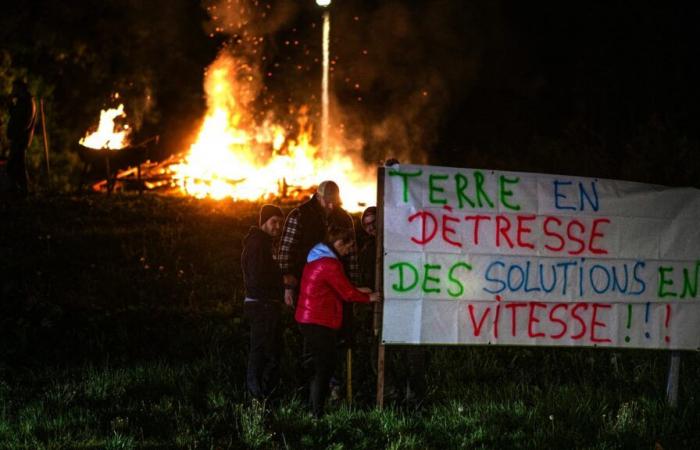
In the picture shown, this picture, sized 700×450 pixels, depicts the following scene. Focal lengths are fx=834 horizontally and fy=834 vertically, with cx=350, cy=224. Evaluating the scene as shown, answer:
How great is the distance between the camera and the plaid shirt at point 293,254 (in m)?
7.14

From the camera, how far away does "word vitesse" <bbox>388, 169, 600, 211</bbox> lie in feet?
22.2

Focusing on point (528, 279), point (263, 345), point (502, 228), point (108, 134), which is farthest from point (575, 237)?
point (108, 134)

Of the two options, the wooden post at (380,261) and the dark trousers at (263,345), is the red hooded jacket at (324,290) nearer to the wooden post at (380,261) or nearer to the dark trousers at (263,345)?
the wooden post at (380,261)

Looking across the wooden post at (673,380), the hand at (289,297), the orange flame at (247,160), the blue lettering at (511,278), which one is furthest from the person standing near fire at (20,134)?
the wooden post at (673,380)

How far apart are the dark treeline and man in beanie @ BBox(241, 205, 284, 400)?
1294cm

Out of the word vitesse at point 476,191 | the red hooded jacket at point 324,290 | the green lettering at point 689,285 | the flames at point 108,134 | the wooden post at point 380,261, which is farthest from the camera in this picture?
the flames at point 108,134

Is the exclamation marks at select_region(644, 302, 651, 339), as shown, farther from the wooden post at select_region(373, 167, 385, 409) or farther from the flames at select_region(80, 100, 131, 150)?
the flames at select_region(80, 100, 131, 150)

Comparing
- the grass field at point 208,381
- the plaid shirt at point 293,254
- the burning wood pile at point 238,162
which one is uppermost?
the burning wood pile at point 238,162

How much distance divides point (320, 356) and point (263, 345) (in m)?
0.72

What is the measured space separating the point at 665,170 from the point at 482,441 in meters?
12.7

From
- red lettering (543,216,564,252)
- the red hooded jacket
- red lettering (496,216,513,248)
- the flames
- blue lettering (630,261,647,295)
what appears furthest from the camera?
the flames

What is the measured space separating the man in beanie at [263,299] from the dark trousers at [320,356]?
0.53 meters

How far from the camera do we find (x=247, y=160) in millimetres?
20875

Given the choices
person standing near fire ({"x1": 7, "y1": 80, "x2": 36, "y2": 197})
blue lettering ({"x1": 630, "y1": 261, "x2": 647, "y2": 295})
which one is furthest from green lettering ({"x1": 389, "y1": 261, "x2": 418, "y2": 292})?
person standing near fire ({"x1": 7, "y1": 80, "x2": 36, "y2": 197})
